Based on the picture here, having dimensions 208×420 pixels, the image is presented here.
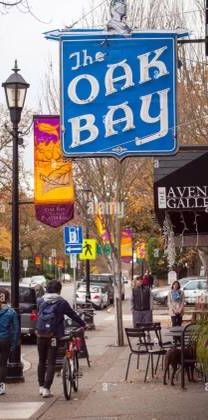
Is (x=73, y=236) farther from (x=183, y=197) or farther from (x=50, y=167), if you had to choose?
(x=183, y=197)

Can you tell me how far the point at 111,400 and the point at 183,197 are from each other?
305 cm

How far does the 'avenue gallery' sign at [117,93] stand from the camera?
701 cm

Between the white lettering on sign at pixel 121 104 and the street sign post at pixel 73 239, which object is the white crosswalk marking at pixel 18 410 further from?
the street sign post at pixel 73 239

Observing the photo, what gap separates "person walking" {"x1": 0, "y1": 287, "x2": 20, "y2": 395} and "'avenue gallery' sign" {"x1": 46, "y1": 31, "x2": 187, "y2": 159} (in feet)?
14.7

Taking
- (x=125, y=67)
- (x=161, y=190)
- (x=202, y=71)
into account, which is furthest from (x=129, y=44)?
(x=202, y=71)

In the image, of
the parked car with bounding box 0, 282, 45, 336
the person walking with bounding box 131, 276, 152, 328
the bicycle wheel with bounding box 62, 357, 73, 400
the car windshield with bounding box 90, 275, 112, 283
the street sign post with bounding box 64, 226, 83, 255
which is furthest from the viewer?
the car windshield with bounding box 90, 275, 112, 283

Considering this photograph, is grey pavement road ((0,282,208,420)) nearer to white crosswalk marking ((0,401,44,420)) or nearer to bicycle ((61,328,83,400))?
white crosswalk marking ((0,401,44,420))

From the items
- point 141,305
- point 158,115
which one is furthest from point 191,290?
point 158,115

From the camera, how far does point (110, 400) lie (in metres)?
10.2

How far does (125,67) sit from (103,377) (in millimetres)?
6967

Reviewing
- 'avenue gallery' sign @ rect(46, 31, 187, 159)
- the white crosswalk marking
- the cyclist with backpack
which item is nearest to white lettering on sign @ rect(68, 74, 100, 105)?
'avenue gallery' sign @ rect(46, 31, 187, 159)

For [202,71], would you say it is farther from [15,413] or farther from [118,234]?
[15,413]

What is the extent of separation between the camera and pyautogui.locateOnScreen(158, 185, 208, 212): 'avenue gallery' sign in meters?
8.96

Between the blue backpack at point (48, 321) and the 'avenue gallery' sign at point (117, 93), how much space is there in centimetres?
425
